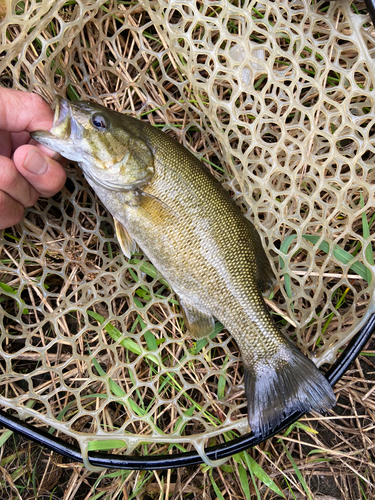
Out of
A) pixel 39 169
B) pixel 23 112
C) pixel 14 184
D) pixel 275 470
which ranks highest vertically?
pixel 23 112

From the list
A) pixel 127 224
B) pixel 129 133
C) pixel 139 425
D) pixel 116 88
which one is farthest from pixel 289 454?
pixel 116 88

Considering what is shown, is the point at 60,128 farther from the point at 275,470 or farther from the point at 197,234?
the point at 275,470

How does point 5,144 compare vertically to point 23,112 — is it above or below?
below

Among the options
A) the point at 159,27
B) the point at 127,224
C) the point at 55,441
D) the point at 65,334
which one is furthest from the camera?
the point at 65,334

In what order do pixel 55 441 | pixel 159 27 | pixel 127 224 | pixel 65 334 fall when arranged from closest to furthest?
pixel 55 441
pixel 127 224
pixel 159 27
pixel 65 334

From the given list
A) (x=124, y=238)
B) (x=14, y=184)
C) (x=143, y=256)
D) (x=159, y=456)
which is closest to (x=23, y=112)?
(x=14, y=184)

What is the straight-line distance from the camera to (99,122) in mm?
1901

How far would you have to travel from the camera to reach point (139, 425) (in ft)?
7.68

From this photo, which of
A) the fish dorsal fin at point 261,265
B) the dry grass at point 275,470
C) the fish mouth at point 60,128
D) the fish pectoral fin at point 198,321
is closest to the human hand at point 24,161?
the fish mouth at point 60,128

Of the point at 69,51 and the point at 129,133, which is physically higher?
the point at 69,51

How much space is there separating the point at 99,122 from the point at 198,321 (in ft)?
3.96

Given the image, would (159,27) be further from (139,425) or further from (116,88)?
(139,425)

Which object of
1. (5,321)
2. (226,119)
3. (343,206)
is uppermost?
(226,119)

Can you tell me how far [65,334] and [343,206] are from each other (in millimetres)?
1874
